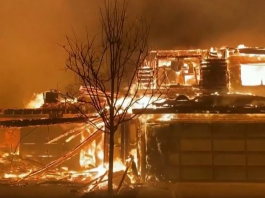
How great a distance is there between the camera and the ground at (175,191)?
33.1 ft

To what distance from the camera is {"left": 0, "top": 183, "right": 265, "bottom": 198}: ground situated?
10.1 meters

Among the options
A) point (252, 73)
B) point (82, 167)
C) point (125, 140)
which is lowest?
point (82, 167)

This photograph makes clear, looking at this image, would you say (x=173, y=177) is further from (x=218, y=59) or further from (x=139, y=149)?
(x=218, y=59)

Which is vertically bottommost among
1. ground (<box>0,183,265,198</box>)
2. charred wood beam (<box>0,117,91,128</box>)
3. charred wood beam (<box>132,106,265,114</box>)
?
ground (<box>0,183,265,198</box>)

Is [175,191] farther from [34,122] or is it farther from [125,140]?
[34,122]

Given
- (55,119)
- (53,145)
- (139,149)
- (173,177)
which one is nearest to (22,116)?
(53,145)

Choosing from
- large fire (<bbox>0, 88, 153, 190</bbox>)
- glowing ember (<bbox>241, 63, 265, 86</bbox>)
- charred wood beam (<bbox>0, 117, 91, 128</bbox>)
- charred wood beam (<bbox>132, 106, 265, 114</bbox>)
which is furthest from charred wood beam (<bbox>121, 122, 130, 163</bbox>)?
glowing ember (<bbox>241, 63, 265, 86</bbox>)

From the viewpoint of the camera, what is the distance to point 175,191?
10.7m

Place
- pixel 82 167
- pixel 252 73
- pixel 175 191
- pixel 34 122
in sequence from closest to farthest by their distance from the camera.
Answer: pixel 175 191, pixel 34 122, pixel 82 167, pixel 252 73

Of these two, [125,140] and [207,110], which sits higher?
[207,110]

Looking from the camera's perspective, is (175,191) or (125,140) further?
(125,140)

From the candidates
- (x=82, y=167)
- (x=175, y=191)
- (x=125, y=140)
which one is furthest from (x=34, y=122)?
(x=175, y=191)

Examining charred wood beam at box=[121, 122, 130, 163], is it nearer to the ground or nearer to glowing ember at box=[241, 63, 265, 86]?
the ground

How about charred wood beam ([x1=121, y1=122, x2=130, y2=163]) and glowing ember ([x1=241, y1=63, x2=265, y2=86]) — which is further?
glowing ember ([x1=241, y1=63, x2=265, y2=86])
